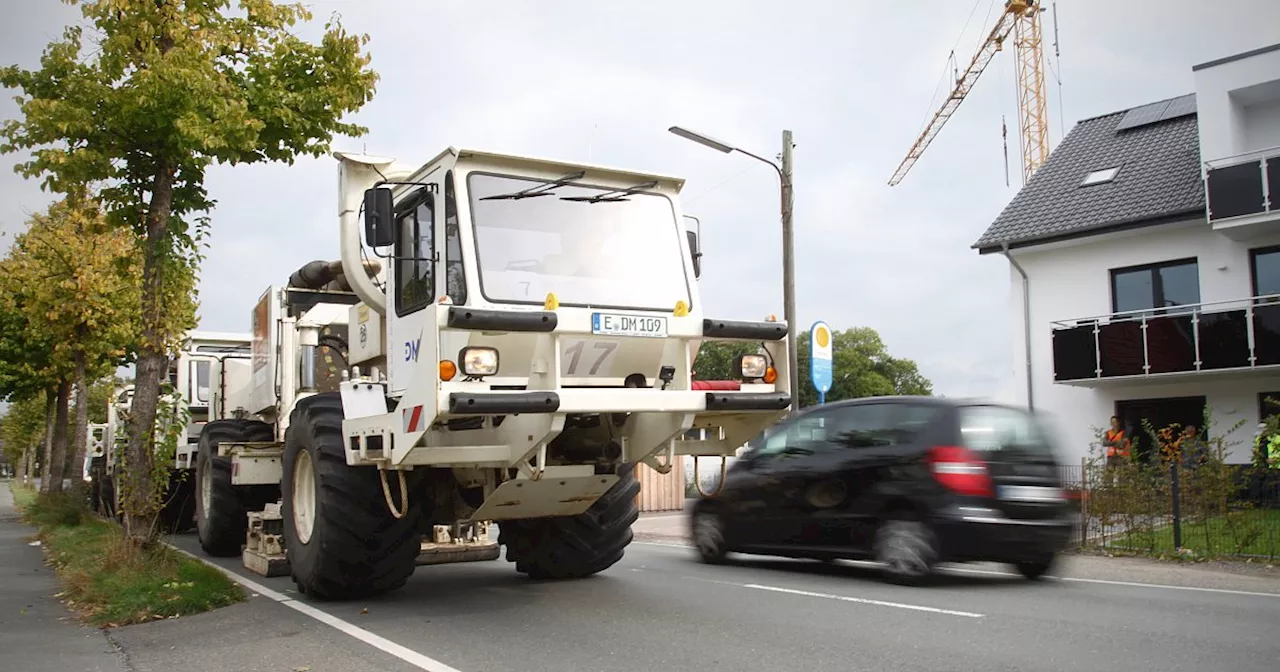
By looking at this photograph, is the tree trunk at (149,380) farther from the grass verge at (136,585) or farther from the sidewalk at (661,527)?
the sidewalk at (661,527)

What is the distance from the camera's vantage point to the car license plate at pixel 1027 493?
953cm

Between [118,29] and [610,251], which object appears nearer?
[610,251]

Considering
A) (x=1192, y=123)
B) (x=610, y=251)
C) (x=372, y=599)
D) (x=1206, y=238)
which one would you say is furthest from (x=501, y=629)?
(x=1192, y=123)

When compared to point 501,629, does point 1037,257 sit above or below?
above

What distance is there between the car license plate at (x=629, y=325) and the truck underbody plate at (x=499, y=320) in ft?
1.35

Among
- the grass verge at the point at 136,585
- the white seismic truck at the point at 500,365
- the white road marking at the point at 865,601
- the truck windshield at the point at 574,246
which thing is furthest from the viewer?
the grass verge at the point at 136,585

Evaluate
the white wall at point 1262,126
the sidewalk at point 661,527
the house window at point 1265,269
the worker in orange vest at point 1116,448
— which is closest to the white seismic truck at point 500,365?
the sidewalk at point 661,527

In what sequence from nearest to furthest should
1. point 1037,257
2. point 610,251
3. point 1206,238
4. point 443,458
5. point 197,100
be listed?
1. point 443,458
2. point 610,251
3. point 197,100
4. point 1206,238
5. point 1037,257

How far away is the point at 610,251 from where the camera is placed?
805cm

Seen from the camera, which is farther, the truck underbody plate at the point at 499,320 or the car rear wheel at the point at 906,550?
the car rear wheel at the point at 906,550

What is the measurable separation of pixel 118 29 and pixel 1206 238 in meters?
20.7

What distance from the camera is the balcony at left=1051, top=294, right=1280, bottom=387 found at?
2092 centimetres

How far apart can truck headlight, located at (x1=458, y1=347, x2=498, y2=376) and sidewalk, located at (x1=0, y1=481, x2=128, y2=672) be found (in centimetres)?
270

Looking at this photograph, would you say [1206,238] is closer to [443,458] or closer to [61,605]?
[443,458]
